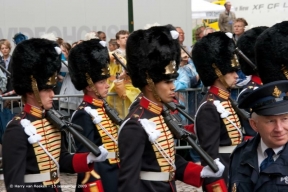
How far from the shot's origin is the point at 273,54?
5812 millimetres

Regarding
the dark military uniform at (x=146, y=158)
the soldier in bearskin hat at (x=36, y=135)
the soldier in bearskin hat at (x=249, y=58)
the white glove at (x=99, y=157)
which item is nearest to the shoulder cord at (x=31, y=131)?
the soldier in bearskin hat at (x=36, y=135)

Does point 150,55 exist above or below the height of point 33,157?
above

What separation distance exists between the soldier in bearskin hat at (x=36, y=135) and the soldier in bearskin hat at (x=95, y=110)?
70 cm

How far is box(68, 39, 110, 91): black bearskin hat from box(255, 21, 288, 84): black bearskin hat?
1.67 m

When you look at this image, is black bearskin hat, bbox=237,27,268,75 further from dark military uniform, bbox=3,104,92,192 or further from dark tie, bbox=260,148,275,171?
dark tie, bbox=260,148,275,171

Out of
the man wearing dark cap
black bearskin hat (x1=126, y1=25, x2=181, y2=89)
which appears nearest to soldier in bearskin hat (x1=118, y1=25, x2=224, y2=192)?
black bearskin hat (x1=126, y1=25, x2=181, y2=89)

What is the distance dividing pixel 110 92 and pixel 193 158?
4.22 feet

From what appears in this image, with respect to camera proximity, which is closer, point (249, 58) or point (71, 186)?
point (249, 58)

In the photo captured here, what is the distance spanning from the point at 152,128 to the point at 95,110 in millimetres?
1500

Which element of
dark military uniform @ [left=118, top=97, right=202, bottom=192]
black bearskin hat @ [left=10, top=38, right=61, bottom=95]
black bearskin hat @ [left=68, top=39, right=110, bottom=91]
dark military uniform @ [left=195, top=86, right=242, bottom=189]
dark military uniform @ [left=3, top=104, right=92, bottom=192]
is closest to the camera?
dark military uniform @ [left=118, top=97, right=202, bottom=192]

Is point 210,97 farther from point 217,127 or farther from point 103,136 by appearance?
point 103,136

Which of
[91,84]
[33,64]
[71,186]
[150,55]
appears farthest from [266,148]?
[71,186]

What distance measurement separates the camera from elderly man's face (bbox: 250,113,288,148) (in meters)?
4.03

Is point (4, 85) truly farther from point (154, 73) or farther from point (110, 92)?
point (154, 73)
